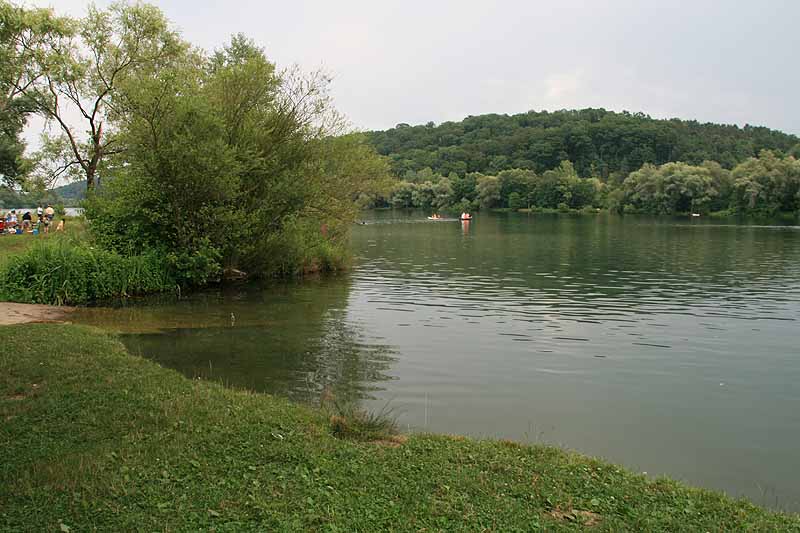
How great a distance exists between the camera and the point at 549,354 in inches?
689

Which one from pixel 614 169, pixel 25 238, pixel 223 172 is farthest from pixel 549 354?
pixel 614 169

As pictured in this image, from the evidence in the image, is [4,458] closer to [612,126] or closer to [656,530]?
[656,530]

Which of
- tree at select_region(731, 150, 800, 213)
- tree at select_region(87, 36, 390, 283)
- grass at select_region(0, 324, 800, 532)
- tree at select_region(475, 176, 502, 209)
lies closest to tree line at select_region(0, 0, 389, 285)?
tree at select_region(87, 36, 390, 283)

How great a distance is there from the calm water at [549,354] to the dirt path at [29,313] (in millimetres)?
1205

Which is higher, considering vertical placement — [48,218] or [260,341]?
[48,218]

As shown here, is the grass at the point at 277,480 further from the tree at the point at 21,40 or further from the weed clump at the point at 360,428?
the tree at the point at 21,40

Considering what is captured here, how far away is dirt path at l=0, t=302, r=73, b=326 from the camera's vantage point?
1814cm

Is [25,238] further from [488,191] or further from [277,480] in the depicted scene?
[488,191]

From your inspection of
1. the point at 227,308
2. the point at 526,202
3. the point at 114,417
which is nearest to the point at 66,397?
the point at 114,417

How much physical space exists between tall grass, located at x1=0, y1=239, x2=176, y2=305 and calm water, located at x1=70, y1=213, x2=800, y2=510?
177cm

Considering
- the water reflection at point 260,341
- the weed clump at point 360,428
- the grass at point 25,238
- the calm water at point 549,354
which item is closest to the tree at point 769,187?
the calm water at point 549,354

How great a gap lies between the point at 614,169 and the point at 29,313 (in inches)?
6570

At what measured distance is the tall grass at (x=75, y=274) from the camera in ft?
72.5

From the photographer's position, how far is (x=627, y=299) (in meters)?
27.0
